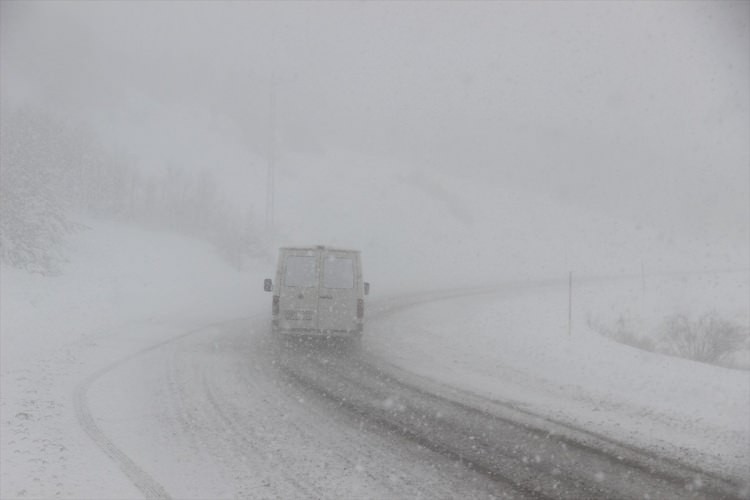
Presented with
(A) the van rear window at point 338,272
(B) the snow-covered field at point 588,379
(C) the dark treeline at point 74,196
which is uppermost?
(C) the dark treeline at point 74,196

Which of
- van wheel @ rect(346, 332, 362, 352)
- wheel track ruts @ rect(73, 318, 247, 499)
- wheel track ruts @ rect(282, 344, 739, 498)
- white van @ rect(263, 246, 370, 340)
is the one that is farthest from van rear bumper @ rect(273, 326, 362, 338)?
wheel track ruts @ rect(282, 344, 739, 498)

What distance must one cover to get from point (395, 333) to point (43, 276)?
12.0 m

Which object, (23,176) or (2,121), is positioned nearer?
(23,176)

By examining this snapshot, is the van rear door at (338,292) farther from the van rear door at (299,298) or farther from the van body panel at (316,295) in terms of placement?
the van rear door at (299,298)

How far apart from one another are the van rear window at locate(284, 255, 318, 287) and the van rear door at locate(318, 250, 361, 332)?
18 cm

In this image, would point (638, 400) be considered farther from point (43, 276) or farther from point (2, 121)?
point (2, 121)

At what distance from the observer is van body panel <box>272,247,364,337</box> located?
1223cm

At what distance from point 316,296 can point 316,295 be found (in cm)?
2

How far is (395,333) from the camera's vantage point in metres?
14.9

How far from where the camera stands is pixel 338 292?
40.7 feet

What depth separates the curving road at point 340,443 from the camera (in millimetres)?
4902

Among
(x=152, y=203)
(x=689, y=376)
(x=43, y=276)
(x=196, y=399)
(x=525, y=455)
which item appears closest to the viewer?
(x=525, y=455)

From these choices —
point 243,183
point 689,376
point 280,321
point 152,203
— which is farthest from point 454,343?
point 243,183

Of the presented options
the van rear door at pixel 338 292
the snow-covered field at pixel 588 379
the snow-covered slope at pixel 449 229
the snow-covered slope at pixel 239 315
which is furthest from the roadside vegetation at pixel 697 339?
the snow-covered slope at pixel 449 229
